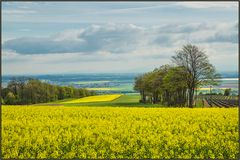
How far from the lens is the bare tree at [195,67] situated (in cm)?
5184

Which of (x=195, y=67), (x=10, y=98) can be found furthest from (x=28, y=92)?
(x=195, y=67)

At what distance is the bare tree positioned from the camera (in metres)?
51.8

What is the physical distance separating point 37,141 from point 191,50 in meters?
39.3

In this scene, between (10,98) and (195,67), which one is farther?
(10,98)

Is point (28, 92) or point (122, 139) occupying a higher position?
point (122, 139)

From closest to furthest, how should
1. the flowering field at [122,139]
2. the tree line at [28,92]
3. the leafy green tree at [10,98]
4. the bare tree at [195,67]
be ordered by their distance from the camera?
1. the flowering field at [122,139]
2. the bare tree at [195,67]
3. the leafy green tree at [10,98]
4. the tree line at [28,92]

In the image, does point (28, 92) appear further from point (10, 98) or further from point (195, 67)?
point (195, 67)

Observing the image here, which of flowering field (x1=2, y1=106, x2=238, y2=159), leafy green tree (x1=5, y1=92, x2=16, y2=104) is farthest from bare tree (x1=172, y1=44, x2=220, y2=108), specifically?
leafy green tree (x1=5, y1=92, x2=16, y2=104)

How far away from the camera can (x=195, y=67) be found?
52.3 metres

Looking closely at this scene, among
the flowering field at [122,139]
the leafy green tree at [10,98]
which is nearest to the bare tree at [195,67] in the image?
the flowering field at [122,139]

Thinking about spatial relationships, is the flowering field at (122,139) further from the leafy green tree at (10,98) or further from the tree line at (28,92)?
the tree line at (28,92)

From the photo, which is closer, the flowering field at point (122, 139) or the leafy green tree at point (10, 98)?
the flowering field at point (122, 139)

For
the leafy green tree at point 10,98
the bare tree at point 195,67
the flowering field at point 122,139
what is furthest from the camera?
the leafy green tree at point 10,98

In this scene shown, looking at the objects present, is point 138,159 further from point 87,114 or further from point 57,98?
point 57,98
